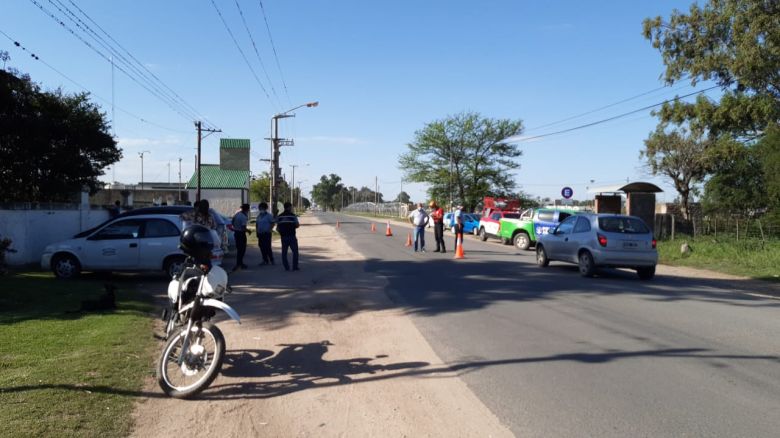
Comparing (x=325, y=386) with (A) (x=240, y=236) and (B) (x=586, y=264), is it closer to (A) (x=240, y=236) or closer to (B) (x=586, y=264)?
(B) (x=586, y=264)

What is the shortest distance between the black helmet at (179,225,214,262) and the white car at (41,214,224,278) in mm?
7505

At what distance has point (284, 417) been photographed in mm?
4914

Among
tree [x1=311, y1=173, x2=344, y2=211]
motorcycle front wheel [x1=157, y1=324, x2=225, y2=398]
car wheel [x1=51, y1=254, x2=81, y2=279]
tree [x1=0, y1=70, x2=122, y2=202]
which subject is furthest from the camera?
tree [x1=311, y1=173, x2=344, y2=211]

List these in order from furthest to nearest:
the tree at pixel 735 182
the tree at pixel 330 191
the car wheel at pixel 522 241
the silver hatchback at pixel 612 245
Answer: the tree at pixel 330 191 < the tree at pixel 735 182 < the car wheel at pixel 522 241 < the silver hatchback at pixel 612 245

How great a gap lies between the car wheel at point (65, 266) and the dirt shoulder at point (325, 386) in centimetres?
551

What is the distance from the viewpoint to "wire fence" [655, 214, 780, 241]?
20922 mm

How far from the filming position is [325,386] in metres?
5.73

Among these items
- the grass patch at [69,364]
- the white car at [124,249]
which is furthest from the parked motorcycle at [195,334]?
the white car at [124,249]

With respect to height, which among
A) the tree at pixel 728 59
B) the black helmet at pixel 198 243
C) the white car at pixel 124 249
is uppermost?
the tree at pixel 728 59

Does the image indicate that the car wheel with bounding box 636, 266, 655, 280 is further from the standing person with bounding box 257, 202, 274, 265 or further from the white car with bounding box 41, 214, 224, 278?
the white car with bounding box 41, 214, 224, 278

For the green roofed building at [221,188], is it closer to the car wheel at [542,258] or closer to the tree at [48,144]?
the tree at [48,144]

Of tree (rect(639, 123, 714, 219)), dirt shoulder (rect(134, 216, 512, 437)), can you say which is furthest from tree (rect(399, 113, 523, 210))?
dirt shoulder (rect(134, 216, 512, 437))

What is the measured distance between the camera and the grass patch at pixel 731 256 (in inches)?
662

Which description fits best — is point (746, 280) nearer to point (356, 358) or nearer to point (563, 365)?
point (563, 365)
